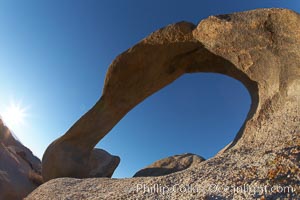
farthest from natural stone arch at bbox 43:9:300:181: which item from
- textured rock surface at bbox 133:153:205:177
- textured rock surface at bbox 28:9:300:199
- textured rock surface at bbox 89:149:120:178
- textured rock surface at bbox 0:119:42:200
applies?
textured rock surface at bbox 89:149:120:178

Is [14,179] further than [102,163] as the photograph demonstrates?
No

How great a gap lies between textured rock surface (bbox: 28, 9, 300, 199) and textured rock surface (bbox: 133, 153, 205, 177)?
240 cm

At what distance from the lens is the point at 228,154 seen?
4.36m

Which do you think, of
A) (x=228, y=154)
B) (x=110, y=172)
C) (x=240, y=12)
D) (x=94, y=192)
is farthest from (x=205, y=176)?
(x=110, y=172)

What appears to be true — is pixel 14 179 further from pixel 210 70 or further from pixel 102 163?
pixel 210 70

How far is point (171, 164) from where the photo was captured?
37.6 feet

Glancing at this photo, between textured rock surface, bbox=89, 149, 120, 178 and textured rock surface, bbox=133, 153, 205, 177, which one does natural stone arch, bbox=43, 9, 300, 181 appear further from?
textured rock surface, bbox=89, 149, 120, 178

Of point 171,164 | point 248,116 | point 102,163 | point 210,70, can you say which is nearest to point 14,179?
point 102,163

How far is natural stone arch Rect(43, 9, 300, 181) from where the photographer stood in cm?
559

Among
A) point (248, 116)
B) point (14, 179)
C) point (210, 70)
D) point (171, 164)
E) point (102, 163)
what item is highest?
point (210, 70)

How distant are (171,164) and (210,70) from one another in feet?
13.2

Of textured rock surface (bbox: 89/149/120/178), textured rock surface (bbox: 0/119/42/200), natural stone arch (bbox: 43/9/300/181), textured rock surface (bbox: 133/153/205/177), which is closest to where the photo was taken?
natural stone arch (bbox: 43/9/300/181)

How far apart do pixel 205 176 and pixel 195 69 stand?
18.1ft

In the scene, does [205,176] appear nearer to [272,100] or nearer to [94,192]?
[94,192]
